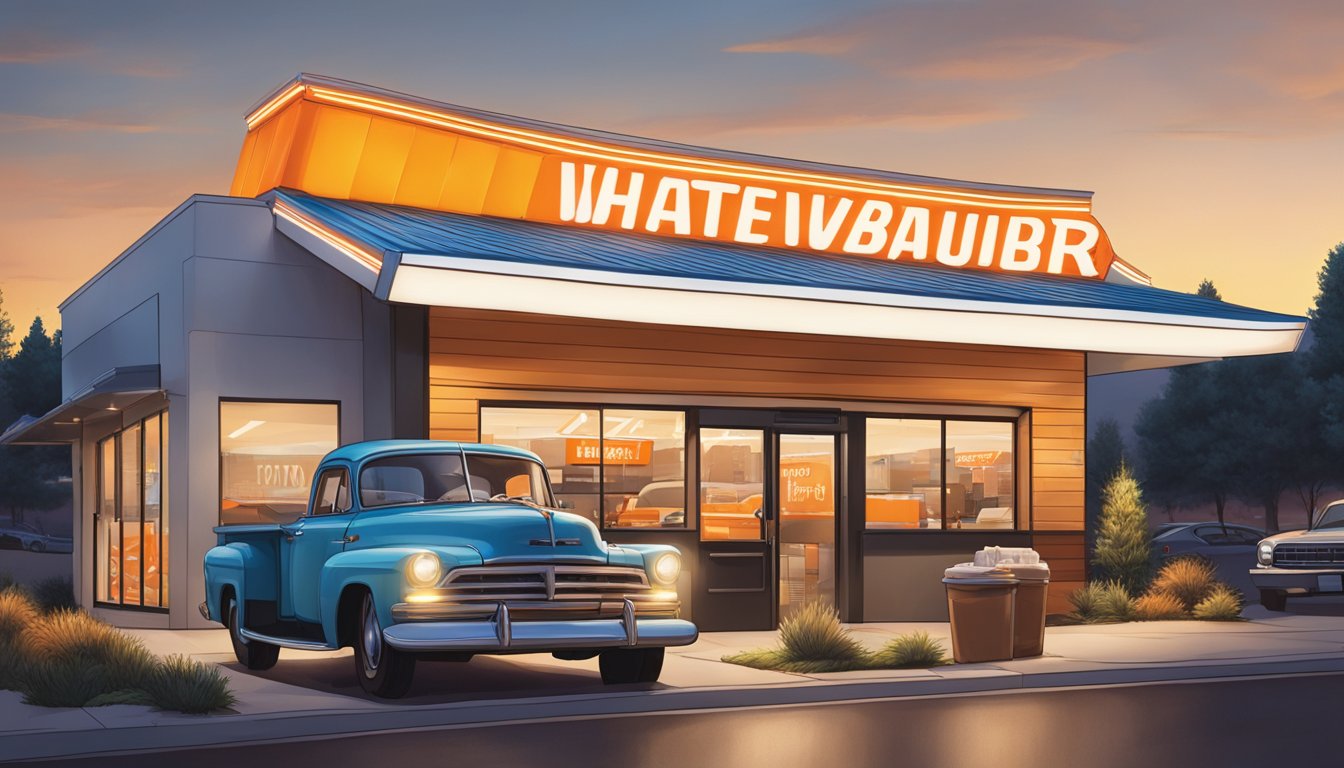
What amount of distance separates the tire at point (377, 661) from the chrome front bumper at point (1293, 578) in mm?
15289

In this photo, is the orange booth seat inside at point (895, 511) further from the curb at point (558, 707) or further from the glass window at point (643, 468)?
the curb at point (558, 707)

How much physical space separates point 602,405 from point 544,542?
6920 mm

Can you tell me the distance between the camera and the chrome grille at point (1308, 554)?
22516mm

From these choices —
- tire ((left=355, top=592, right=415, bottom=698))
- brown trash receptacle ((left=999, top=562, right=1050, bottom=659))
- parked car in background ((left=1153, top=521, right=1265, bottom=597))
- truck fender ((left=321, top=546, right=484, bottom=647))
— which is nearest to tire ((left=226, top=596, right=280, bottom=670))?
truck fender ((left=321, top=546, right=484, bottom=647))

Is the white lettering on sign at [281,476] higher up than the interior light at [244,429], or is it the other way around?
the interior light at [244,429]

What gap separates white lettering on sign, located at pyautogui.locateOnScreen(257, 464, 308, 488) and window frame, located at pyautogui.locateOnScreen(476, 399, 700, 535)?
7.30 feet

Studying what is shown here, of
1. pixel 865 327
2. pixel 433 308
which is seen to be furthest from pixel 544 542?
pixel 865 327

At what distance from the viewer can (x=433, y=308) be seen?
18109 millimetres

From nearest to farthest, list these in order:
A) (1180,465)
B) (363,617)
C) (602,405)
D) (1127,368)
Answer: (363,617) < (602,405) < (1127,368) < (1180,465)

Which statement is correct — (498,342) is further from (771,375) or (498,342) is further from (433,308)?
(771,375)

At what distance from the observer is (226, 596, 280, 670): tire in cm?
1463

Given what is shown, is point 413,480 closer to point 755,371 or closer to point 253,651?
point 253,651

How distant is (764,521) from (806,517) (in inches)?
35.1

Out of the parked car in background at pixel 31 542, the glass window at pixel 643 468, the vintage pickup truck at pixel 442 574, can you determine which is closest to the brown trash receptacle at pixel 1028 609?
the vintage pickup truck at pixel 442 574
